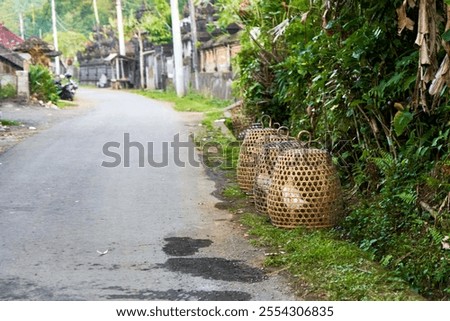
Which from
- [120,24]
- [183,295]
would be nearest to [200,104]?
[183,295]

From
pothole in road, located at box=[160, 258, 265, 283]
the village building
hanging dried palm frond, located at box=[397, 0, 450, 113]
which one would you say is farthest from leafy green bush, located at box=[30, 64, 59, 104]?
hanging dried palm frond, located at box=[397, 0, 450, 113]

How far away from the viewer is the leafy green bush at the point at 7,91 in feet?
83.2

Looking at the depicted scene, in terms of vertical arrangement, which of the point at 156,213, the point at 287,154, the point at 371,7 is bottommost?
the point at 156,213

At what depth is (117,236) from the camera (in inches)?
279

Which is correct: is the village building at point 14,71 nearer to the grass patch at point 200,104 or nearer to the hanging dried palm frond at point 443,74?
the grass patch at point 200,104

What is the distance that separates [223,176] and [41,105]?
1610 cm

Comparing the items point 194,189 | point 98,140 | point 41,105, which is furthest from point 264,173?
point 41,105

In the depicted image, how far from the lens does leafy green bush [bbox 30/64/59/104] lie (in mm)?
26203

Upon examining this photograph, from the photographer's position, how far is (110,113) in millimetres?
23422

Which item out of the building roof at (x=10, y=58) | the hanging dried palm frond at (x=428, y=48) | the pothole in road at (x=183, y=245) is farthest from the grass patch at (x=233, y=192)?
the building roof at (x=10, y=58)

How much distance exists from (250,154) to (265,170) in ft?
3.43

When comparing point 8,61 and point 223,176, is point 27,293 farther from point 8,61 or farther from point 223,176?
point 8,61

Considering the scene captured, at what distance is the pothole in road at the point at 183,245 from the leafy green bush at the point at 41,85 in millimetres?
20352

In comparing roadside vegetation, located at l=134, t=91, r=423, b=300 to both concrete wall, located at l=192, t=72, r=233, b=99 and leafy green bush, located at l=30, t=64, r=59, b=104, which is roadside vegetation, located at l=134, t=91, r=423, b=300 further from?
leafy green bush, located at l=30, t=64, r=59, b=104
